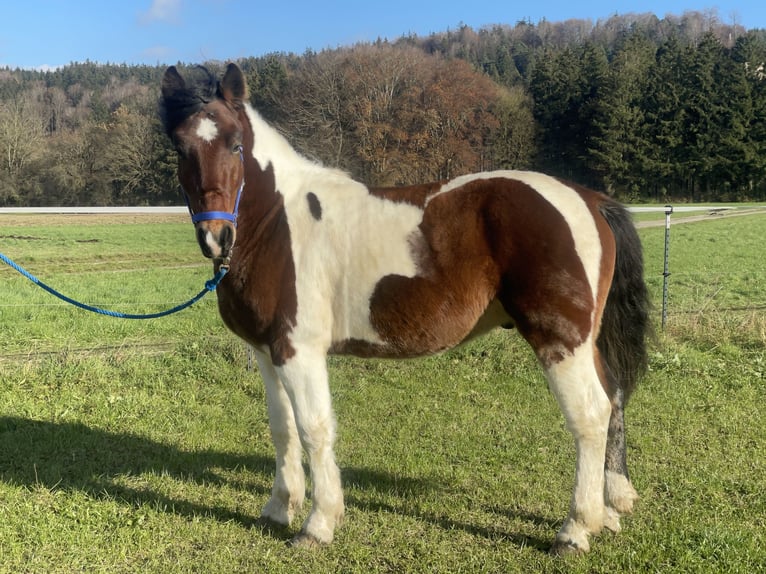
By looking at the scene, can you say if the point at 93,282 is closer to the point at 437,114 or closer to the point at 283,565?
the point at 283,565

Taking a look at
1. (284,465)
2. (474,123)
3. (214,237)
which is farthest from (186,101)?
(474,123)

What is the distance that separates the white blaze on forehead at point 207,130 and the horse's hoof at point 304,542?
230cm

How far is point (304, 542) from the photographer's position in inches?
126

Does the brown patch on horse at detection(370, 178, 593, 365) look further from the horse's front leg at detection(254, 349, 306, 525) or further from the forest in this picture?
the forest

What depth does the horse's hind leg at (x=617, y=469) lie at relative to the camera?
11.2 ft

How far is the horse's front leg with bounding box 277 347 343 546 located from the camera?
121 inches

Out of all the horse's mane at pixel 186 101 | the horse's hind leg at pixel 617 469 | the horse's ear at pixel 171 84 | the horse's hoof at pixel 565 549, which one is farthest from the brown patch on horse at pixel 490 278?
the horse's ear at pixel 171 84

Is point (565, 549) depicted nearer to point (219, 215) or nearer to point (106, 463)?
point (219, 215)

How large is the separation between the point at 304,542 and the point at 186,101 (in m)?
2.57

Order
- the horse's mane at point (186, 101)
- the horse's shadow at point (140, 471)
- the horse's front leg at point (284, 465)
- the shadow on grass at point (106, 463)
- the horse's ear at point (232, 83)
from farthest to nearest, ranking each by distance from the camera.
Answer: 1. the shadow on grass at point (106, 463)
2. the horse's shadow at point (140, 471)
3. the horse's front leg at point (284, 465)
4. the horse's ear at point (232, 83)
5. the horse's mane at point (186, 101)

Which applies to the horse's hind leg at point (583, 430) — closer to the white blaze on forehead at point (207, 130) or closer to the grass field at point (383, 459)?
the grass field at point (383, 459)

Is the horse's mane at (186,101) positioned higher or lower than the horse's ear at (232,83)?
lower

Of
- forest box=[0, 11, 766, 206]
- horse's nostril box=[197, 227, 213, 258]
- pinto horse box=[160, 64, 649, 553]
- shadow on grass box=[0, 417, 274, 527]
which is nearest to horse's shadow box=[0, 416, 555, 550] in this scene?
shadow on grass box=[0, 417, 274, 527]

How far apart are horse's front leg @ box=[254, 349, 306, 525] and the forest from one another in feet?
47.6
